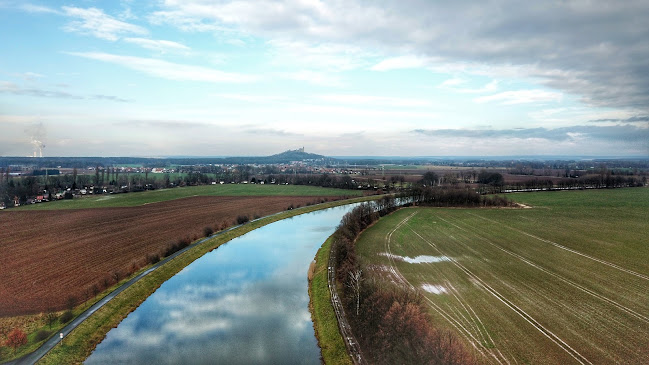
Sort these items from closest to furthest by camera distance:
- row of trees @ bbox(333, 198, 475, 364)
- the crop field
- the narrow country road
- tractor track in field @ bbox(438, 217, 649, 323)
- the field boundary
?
row of trees @ bbox(333, 198, 475, 364) < the narrow country road < the crop field < the field boundary < tractor track in field @ bbox(438, 217, 649, 323)

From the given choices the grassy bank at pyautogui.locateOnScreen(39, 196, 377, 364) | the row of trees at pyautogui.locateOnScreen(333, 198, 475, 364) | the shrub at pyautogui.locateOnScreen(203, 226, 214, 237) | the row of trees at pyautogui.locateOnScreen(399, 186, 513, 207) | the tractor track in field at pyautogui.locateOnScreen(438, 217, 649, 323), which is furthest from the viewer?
the row of trees at pyautogui.locateOnScreen(399, 186, 513, 207)

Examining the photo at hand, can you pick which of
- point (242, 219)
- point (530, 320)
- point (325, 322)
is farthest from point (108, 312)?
point (242, 219)

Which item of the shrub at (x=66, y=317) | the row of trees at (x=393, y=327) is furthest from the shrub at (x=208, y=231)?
the row of trees at (x=393, y=327)

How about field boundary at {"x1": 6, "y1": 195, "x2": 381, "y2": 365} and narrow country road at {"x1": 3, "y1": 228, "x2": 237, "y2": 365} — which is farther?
field boundary at {"x1": 6, "y1": 195, "x2": 381, "y2": 365}

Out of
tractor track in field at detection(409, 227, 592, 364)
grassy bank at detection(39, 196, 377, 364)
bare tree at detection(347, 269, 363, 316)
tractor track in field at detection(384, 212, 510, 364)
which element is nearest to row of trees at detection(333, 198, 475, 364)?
bare tree at detection(347, 269, 363, 316)

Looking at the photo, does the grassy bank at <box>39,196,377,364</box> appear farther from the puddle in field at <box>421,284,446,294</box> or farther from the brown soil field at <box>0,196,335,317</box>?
the puddle in field at <box>421,284,446,294</box>

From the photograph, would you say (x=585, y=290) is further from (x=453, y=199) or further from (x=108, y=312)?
(x=453, y=199)

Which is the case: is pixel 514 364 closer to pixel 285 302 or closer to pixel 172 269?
pixel 285 302
